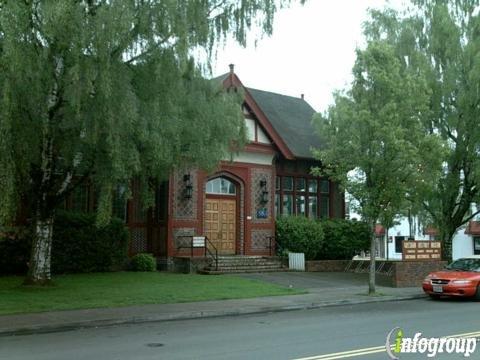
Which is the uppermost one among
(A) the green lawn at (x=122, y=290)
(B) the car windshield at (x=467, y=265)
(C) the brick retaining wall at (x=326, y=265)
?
(B) the car windshield at (x=467, y=265)

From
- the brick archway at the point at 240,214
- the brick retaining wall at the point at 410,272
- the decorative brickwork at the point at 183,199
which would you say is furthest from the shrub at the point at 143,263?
the brick retaining wall at the point at 410,272

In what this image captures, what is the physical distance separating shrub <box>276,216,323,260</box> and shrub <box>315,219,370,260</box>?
0.82 metres

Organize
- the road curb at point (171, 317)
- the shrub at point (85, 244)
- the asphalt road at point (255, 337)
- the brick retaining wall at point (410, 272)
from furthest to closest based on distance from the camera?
the brick retaining wall at point (410, 272) < the shrub at point (85, 244) < the road curb at point (171, 317) < the asphalt road at point (255, 337)

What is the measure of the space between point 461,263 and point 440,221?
7.54m

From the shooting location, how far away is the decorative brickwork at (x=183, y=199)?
2445 cm

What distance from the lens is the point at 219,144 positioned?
16.7 meters

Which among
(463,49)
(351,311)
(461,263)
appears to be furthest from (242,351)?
(463,49)

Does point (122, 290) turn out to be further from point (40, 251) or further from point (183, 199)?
point (183, 199)

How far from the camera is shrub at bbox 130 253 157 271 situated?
23.2 m

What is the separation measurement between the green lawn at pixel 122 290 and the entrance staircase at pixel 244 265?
1.22 m

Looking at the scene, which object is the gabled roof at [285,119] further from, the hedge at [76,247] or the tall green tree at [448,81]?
the hedge at [76,247]

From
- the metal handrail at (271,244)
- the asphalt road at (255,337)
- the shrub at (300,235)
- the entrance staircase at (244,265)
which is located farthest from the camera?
the metal handrail at (271,244)

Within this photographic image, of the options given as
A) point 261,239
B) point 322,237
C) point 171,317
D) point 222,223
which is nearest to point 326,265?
point 322,237

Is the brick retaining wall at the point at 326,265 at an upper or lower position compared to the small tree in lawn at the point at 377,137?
lower
